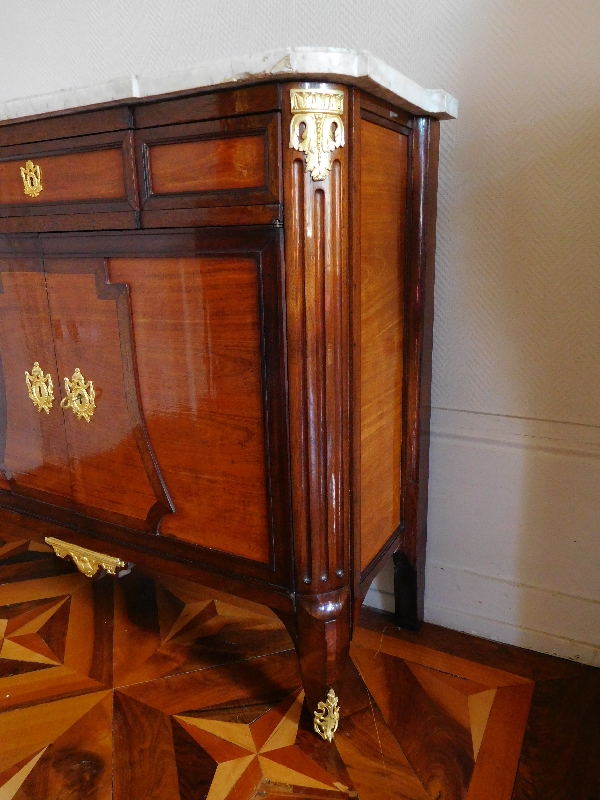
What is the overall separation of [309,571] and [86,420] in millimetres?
323

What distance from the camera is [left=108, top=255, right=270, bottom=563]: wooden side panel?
0.62 metres

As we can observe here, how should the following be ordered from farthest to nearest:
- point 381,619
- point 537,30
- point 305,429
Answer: point 381,619, point 537,30, point 305,429

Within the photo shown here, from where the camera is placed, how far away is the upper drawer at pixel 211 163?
1.82 feet

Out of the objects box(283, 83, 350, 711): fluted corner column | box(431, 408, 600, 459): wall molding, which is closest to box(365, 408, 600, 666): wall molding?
box(431, 408, 600, 459): wall molding

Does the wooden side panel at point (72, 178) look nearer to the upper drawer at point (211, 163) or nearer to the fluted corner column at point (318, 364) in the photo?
the upper drawer at point (211, 163)

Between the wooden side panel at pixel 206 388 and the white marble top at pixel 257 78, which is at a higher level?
the white marble top at pixel 257 78

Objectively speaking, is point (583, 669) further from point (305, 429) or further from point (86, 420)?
point (86, 420)

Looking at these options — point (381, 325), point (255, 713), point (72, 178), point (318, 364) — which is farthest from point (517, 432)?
point (72, 178)

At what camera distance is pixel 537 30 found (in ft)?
2.40

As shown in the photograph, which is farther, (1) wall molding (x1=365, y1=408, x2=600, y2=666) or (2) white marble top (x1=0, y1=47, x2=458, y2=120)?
(1) wall molding (x1=365, y1=408, x2=600, y2=666)

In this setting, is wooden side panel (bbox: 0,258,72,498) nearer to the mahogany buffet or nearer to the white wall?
the mahogany buffet

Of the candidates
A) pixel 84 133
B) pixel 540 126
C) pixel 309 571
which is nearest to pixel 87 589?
pixel 309 571

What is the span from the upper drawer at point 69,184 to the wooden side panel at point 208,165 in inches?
1.3

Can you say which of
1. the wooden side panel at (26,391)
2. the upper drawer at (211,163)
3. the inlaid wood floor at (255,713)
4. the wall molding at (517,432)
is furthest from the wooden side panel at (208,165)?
the inlaid wood floor at (255,713)
